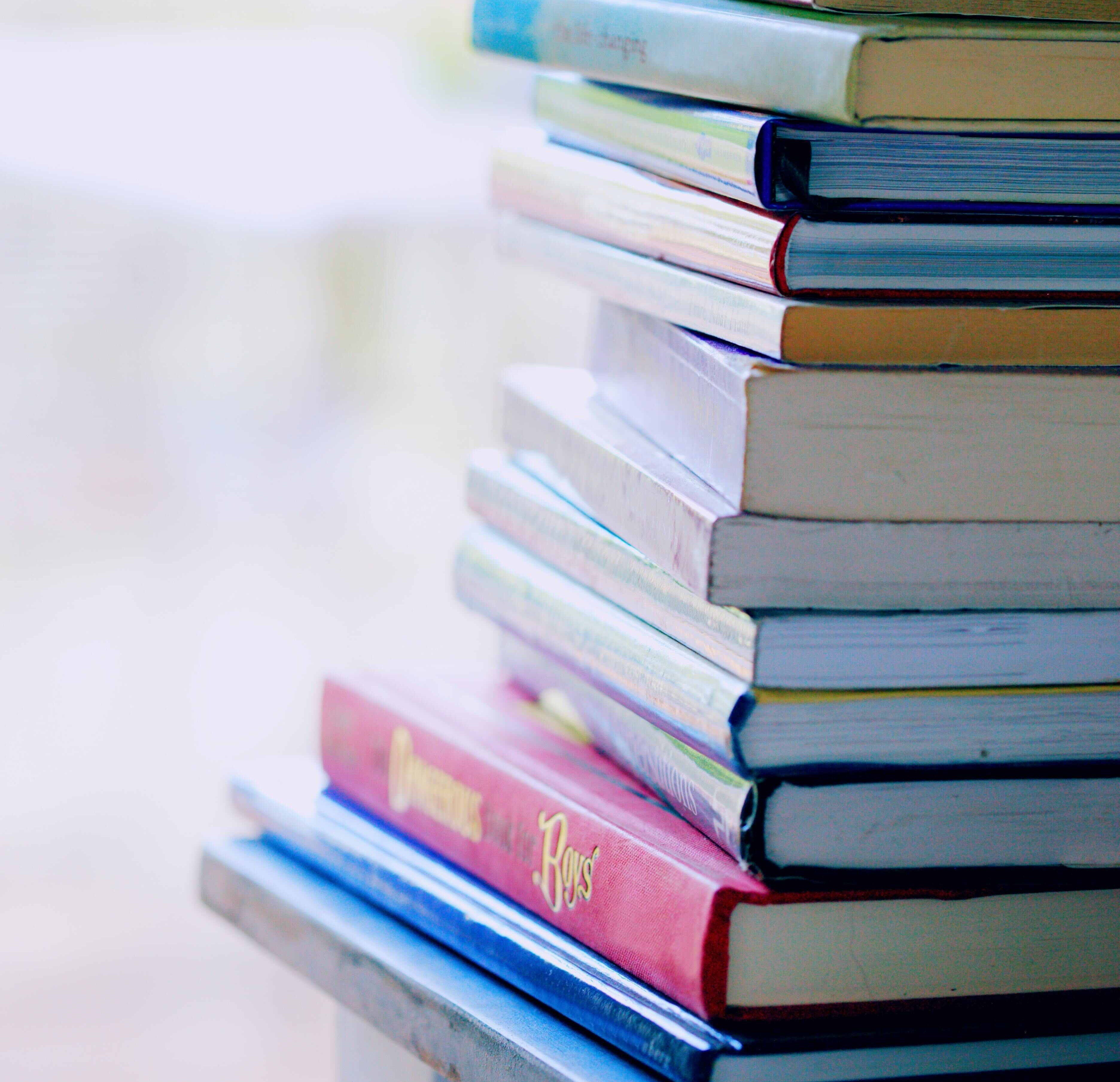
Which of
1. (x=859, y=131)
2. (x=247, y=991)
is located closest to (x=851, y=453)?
(x=859, y=131)

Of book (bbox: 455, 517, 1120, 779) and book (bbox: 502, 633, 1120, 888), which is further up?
book (bbox: 455, 517, 1120, 779)

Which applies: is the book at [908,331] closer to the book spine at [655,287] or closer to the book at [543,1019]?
the book spine at [655,287]

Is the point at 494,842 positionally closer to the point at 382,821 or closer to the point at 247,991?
the point at 382,821

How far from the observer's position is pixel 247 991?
1901 millimetres

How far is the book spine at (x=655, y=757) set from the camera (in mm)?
427

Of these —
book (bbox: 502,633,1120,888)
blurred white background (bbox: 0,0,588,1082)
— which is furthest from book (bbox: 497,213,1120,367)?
blurred white background (bbox: 0,0,588,1082)

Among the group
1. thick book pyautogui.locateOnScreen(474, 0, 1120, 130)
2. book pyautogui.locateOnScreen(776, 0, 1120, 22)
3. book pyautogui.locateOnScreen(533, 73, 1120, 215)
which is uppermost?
book pyautogui.locateOnScreen(776, 0, 1120, 22)

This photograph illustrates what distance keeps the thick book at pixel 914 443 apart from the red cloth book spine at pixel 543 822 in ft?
0.34

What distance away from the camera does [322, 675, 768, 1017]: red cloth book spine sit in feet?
1.39

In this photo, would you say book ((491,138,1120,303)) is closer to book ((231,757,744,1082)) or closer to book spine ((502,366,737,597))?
book spine ((502,366,737,597))

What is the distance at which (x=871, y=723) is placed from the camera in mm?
419

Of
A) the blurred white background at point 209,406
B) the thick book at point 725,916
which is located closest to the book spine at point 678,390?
the thick book at point 725,916

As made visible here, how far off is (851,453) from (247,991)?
1.65 metres

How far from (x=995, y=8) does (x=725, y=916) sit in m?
0.24
